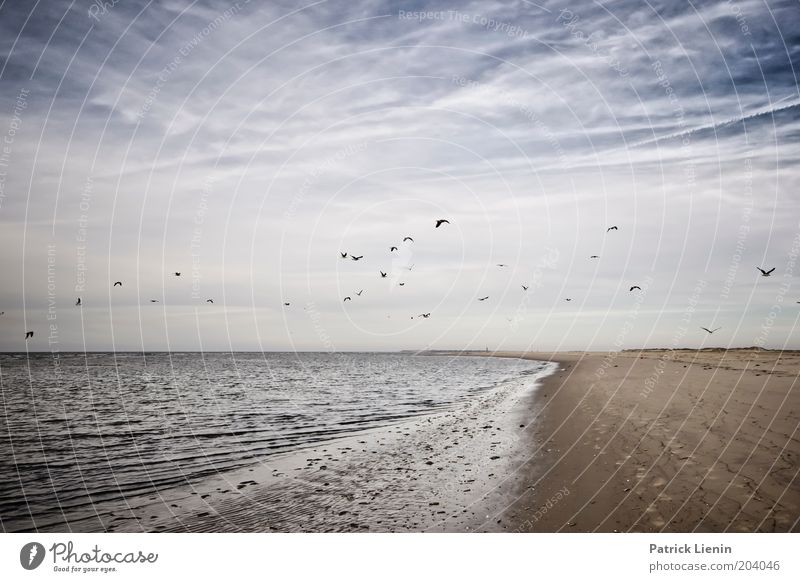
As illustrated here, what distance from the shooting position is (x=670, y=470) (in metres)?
10.4

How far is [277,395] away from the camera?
39031mm

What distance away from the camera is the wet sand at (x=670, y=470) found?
816 centimetres

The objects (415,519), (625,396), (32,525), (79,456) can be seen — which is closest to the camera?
(415,519)

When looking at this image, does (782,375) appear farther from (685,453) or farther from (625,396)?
(685,453)

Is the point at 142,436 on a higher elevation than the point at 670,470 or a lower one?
lower

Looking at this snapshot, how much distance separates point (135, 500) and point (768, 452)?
54.4 feet

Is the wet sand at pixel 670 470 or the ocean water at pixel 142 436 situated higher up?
the wet sand at pixel 670 470

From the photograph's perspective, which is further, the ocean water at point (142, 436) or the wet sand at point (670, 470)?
the ocean water at point (142, 436)

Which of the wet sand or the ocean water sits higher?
the wet sand

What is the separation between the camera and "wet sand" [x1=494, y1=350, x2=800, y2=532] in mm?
8164

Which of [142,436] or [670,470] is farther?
[142,436]

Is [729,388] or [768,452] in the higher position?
[768,452]

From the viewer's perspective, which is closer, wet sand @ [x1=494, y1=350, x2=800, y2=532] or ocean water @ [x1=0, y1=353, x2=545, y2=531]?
wet sand @ [x1=494, y1=350, x2=800, y2=532]
